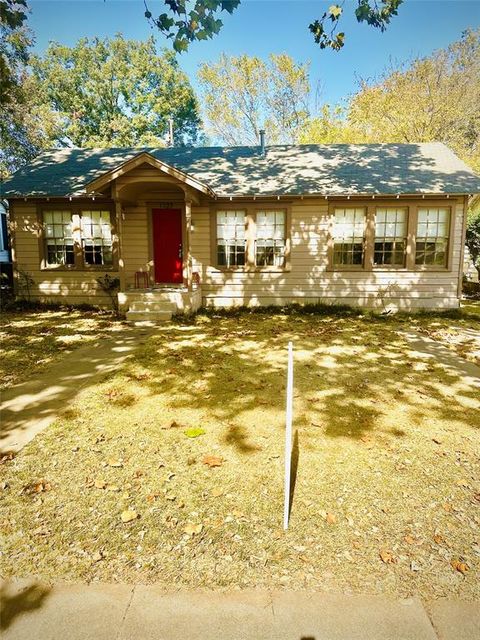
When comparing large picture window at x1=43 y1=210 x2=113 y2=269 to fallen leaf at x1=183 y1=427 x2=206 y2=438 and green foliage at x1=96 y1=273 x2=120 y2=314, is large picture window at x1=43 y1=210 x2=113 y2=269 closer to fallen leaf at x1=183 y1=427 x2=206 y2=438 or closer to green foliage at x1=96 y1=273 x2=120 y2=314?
green foliage at x1=96 y1=273 x2=120 y2=314

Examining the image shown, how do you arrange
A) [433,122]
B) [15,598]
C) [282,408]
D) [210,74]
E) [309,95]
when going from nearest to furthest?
1. [15,598]
2. [282,408]
3. [433,122]
4. [309,95]
5. [210,74]

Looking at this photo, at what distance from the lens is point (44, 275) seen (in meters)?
12.5

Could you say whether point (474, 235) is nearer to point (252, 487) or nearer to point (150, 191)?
point (150, 191)

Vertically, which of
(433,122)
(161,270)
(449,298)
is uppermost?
(433,122)

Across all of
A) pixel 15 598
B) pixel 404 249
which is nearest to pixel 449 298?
pixel 404 249

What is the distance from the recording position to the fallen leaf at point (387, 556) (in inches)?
100

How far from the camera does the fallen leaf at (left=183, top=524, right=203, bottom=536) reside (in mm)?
2789

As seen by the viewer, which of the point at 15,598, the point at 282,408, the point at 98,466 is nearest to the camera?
the point at 15,598

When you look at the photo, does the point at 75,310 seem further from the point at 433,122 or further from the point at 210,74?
the point at 210,74

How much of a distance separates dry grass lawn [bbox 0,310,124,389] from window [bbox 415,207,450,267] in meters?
9.22

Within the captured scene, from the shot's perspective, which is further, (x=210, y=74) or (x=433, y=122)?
(x=210, y=74)

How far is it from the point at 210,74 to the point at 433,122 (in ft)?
58.6

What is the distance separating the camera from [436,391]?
5.49 m

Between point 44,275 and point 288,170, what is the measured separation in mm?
8742
